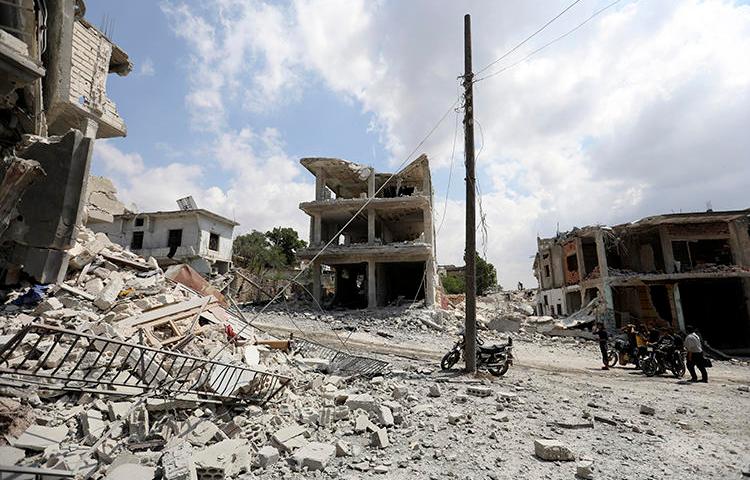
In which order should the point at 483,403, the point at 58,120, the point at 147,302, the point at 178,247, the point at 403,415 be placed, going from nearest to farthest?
the point at 403,415 < the point at 483,403 < the point at 147,302 < the point at 58,120 < the point at 178,247

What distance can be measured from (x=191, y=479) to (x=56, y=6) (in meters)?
6.13

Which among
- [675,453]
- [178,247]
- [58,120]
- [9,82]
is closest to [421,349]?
[675,453]

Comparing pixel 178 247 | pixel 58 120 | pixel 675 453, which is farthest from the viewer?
pixel 178 247

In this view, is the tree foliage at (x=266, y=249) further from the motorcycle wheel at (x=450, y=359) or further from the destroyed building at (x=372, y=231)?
the motorcycle wheel at (x=450, y=359)

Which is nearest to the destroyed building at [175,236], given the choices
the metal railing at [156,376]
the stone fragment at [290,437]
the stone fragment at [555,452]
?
the metal railing at [156,376]

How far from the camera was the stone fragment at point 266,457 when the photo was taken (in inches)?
164

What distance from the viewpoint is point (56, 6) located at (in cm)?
481

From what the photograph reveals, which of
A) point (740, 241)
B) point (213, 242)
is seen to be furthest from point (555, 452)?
point (213, 242)

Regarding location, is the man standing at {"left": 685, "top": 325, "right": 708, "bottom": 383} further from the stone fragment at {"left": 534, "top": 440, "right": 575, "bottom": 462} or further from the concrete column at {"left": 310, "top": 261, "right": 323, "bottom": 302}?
the concrete column at {"left": 310, "top": 261, "right": 323, "bottom": 302}

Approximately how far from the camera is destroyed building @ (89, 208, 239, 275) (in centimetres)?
2780

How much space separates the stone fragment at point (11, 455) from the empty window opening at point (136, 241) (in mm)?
29467

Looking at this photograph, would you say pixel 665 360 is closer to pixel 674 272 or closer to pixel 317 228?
pixel 674 272

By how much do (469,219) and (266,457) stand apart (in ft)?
25.0

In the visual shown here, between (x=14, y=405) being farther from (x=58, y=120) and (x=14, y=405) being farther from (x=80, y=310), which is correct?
(x=58, y=120)
